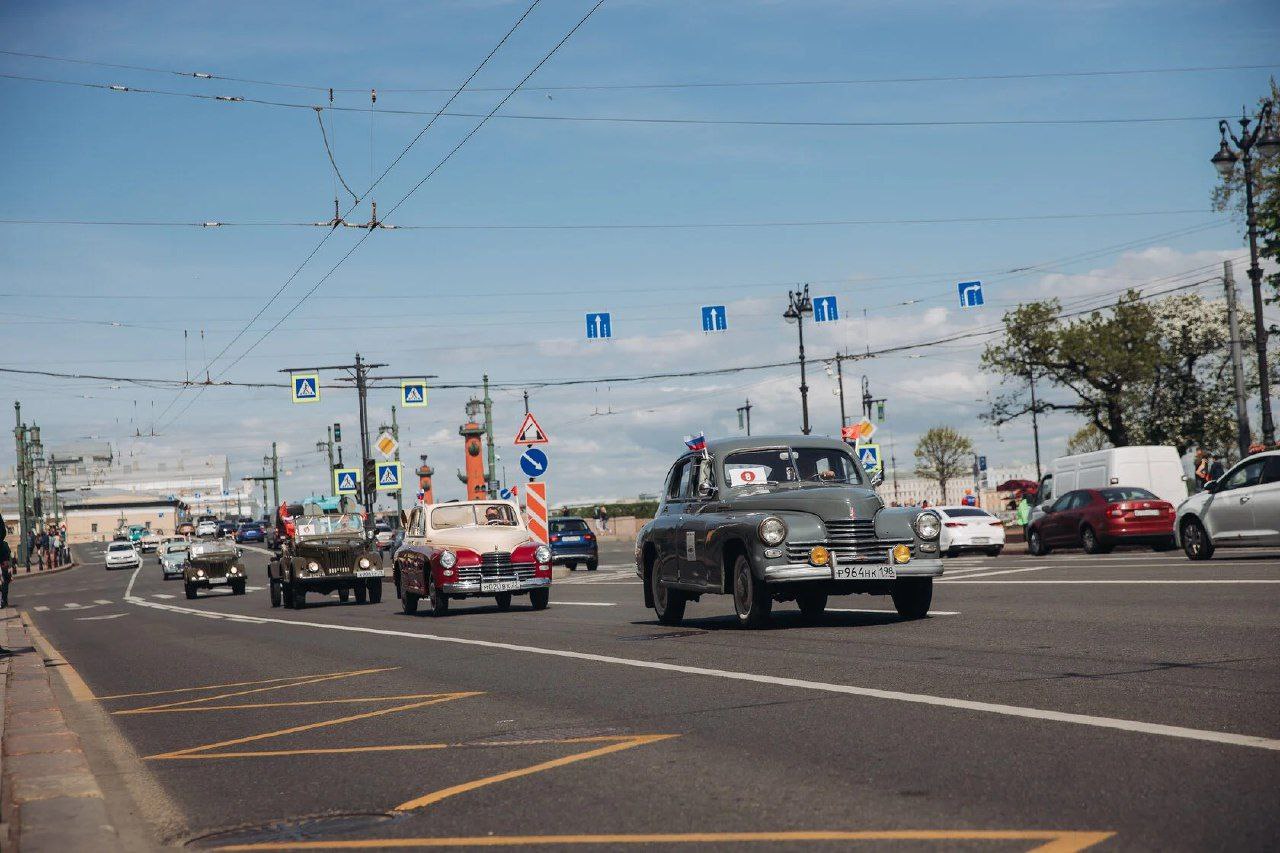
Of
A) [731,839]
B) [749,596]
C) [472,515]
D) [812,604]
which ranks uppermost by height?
[472,515]

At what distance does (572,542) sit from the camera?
133 ft

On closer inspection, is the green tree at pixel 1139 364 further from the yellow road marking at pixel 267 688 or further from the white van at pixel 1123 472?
the yellow road marking at pixel 267 688

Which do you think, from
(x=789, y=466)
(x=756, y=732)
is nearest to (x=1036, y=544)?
(x=789, y=466)

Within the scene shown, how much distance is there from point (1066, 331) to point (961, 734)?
203 feet

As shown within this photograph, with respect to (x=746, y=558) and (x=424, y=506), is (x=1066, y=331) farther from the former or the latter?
(x=746, y=558)

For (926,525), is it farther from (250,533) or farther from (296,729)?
(250,533)

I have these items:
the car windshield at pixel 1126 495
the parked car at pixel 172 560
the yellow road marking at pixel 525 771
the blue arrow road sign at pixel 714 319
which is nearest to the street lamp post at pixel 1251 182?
the car windshield at pixel 1126 495

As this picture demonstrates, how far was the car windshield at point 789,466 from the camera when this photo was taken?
15781mm

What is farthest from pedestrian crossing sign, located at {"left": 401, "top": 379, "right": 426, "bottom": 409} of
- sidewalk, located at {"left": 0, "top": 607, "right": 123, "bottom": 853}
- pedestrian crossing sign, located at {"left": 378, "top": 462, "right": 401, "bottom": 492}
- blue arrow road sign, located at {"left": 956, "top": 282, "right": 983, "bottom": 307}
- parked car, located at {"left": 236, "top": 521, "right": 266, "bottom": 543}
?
parked car, located at {"left": 236, "top": 521, "right": 266, "bottom": 543}

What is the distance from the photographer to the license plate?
47.1 ft

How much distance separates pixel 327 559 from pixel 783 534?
689 inches

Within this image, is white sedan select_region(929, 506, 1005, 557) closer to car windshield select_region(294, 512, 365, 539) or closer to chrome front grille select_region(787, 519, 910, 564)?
car windshield select_region(294, 512, 365, 539)

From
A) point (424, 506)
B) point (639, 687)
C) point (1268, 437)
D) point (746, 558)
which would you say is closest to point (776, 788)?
point (639, 687)

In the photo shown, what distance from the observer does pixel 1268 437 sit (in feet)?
103
